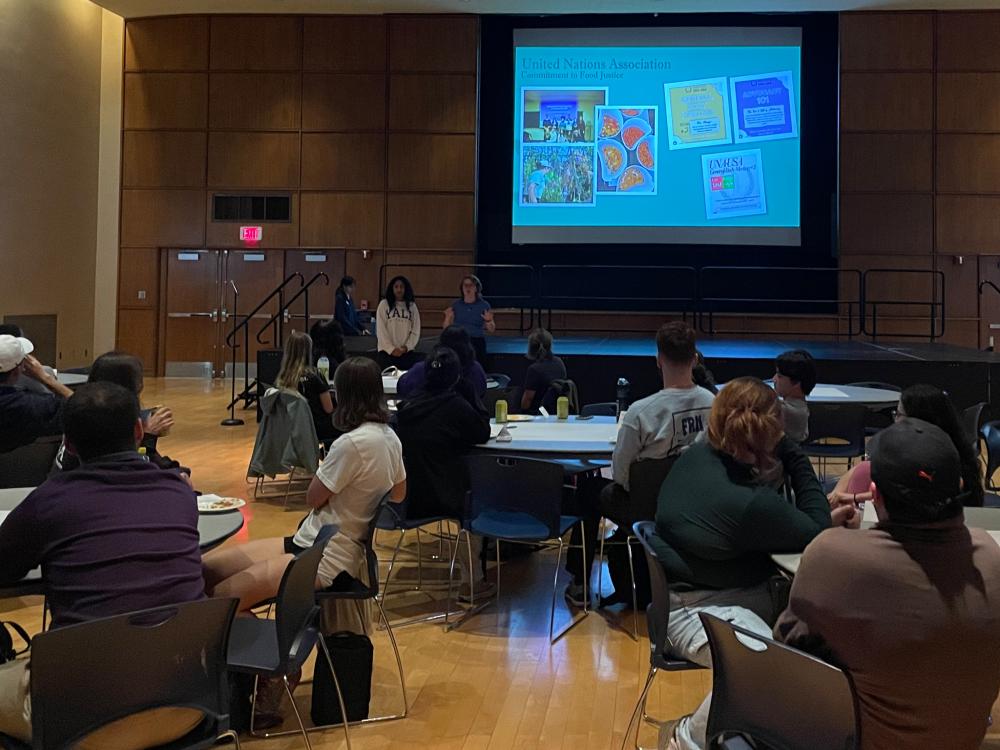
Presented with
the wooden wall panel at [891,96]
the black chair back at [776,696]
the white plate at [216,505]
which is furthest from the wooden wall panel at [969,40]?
the black chair back at [776,696]

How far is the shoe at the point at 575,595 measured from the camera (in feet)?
14.0

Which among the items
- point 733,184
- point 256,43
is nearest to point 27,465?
point 733,184

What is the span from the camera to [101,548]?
1958 millimetres

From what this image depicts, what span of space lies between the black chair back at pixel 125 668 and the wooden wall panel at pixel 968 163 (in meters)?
13.2

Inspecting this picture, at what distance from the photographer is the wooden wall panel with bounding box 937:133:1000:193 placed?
12.7 m

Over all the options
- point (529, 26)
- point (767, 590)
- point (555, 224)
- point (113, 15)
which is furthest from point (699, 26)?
point (767, 590)

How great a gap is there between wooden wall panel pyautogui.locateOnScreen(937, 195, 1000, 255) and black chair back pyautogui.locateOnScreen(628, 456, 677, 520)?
1094 centimetres

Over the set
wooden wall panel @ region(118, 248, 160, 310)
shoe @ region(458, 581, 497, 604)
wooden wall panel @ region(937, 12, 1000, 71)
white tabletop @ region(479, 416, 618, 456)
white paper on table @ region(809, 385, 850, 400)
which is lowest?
shoe @ region(458, 581, 497, 604)

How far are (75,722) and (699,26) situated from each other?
1280 cm

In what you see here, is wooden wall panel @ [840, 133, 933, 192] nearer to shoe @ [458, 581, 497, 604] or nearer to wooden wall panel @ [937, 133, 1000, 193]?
wooden wall panel @ [937, 133, 1000, 193]

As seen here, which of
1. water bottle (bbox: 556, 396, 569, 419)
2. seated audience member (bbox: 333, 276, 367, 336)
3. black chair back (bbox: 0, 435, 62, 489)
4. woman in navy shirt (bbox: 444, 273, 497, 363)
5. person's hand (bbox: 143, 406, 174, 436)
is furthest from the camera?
seated audience member (bbox: 333, 276, 367, 336)

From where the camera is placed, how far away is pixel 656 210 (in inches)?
498

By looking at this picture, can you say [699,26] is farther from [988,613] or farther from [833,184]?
[988,613]

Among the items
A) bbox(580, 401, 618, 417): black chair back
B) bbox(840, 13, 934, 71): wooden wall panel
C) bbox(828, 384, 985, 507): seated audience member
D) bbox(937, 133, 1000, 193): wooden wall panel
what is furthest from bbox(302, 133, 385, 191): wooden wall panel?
bbox(828, 384, 985, 507): seated audience member
